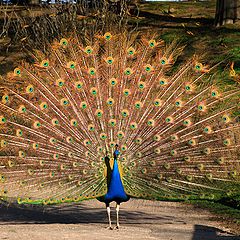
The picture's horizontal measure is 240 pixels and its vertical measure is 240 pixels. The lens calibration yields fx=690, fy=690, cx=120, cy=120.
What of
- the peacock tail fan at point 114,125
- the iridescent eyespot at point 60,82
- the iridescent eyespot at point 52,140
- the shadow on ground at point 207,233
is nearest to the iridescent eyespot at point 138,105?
the peacock tail fan at point 114,125

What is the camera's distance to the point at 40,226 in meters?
8.88

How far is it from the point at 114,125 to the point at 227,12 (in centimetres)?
1450

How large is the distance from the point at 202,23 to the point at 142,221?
15.4 m

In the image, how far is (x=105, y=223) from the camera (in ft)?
30.6

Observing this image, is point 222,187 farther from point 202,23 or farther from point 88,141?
point 202,23

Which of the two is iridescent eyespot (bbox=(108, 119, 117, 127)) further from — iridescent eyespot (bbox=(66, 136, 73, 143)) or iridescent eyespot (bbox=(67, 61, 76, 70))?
iridescent eyespot (bbox=(67, 61, 76, 70))

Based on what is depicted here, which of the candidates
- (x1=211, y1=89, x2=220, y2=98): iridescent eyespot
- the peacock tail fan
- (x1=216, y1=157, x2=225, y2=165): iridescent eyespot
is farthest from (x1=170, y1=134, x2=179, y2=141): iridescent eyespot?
(x1=211, y1=89, x2=220, y2=98): iridescent eyespot

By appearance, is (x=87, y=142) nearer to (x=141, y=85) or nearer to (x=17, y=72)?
(x=141, y=85)

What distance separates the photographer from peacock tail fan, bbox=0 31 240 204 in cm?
885

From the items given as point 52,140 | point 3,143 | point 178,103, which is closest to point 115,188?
point 52,140

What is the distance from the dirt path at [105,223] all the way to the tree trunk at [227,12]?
1181cm

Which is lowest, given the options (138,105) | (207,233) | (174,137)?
(207,233)

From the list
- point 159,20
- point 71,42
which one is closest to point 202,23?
point 159,20

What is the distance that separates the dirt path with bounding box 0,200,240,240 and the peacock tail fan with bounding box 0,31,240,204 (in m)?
0.47
